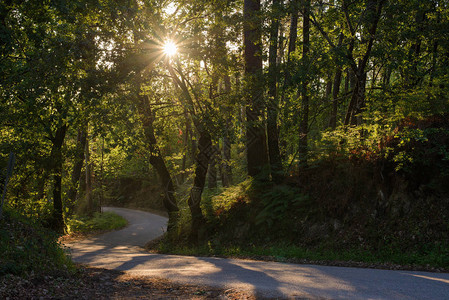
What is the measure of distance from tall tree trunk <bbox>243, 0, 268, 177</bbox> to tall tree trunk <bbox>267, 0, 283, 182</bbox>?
330 mm

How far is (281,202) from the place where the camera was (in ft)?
43.9

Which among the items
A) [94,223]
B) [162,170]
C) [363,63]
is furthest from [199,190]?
[94,223]

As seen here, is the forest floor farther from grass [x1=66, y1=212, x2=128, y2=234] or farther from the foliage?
grass [x1=66, y1=212, x2=128, y2=234]

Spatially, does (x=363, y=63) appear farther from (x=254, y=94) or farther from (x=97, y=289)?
(x=97, y=289)

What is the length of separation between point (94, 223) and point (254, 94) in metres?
18.3

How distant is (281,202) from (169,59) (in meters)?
6.53

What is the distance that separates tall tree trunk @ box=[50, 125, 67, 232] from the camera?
58.4 feet

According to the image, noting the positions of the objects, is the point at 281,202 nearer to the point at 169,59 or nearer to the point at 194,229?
the point at 194,229

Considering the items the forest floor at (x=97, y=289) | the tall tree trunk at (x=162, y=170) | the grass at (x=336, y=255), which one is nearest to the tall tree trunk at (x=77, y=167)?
the tall tree trunk at (x=162, y=170)

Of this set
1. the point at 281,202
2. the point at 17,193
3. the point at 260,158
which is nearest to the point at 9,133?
the point at 17,193

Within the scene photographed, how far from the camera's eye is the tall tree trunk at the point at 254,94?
13.1 m

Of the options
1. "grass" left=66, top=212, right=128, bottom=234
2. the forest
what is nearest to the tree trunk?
the forest

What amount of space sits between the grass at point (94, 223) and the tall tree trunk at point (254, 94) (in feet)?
43.2

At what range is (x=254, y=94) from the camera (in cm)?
1327
